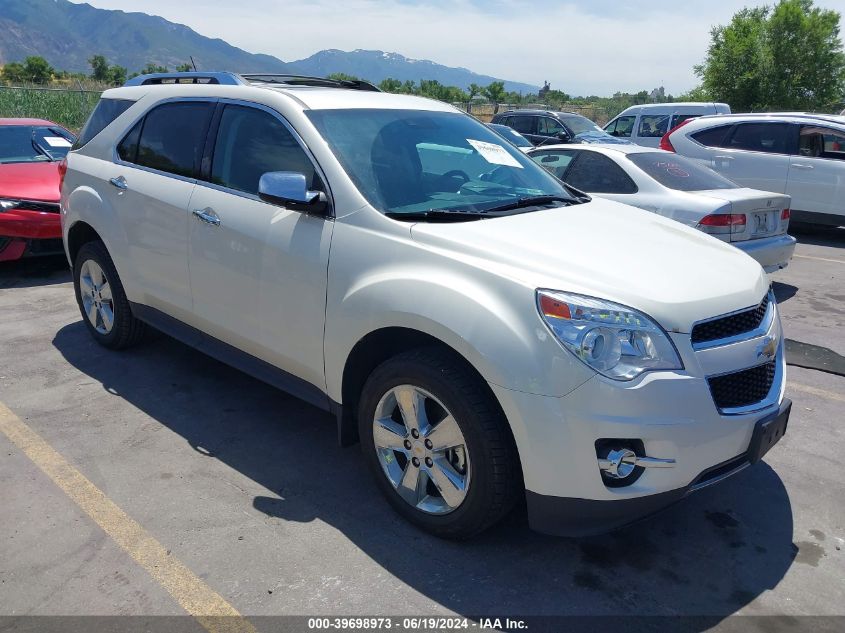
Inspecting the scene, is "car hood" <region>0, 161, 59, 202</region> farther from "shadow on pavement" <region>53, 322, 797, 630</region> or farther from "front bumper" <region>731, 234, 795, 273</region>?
"front bumper" <region>731, 234, 795, 273</region>

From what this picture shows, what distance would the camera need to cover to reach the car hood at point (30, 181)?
723 cm

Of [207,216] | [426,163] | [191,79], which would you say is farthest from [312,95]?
[191,79]

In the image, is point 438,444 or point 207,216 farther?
point 207,216

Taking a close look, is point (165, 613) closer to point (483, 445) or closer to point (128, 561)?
point (128, 561)

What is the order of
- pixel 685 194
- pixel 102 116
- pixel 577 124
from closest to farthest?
1. pixel 102 116
2. pixel 685 194
3. pixel 577 124

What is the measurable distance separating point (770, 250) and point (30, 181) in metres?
7.50

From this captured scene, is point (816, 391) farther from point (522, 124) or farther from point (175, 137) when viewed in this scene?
point (522, 124)

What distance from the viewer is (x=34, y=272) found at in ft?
25.5

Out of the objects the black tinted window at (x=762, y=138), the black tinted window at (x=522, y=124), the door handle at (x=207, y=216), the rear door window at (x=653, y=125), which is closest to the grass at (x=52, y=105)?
the black tinted window at (x=522, y=124)

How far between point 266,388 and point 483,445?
7.78ft

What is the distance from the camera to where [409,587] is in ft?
9.24

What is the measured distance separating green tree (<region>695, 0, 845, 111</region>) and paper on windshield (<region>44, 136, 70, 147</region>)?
27.0 m

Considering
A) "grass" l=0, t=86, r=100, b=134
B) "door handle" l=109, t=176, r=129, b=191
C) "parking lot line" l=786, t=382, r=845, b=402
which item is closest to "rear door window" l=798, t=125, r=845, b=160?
"parking lot line" l=786, t=382, r=845, b=402

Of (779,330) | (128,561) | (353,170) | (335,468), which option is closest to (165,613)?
(128,561)
